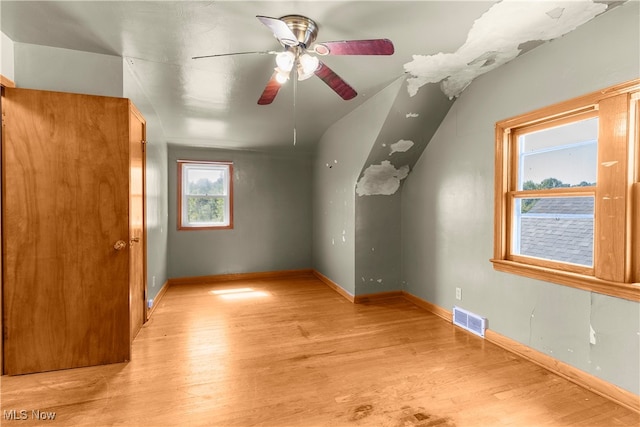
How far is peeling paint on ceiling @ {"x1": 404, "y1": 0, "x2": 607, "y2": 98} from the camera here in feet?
5.92

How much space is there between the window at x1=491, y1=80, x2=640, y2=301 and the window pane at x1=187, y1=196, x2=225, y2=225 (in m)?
4.21

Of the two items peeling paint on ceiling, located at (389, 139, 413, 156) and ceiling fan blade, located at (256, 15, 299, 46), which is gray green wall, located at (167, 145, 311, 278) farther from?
ceiling fan blade, located at (256, 15, 299, 46)

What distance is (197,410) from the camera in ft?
5.75

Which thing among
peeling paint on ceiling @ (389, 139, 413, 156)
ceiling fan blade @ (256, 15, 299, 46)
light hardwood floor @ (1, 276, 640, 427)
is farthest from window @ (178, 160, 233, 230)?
ceiling fan blade @ (256, 15, 299, 46)

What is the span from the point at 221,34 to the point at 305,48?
63cm

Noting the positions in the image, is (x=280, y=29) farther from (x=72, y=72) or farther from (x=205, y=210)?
(x=205, y=210)

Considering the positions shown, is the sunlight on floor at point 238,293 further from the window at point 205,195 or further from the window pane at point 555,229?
the window pane at point 555,229

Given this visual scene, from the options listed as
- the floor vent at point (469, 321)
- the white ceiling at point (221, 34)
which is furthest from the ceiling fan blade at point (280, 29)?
the floor vent at point (469, 321)

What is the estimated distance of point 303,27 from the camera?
1.90 metres

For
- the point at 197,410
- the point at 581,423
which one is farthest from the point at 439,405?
the point at 197,410

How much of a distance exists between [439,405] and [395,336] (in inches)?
38.6

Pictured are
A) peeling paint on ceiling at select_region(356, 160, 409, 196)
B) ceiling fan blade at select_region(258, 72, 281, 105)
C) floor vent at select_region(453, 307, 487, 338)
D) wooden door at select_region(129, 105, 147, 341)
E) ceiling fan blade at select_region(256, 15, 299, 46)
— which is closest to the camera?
ceiling fan blade at select_region(256, 15, 299, 46)

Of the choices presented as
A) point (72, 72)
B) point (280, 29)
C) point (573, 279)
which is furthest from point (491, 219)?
point (72, 72)

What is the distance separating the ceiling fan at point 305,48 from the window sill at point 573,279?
198 centimetres
